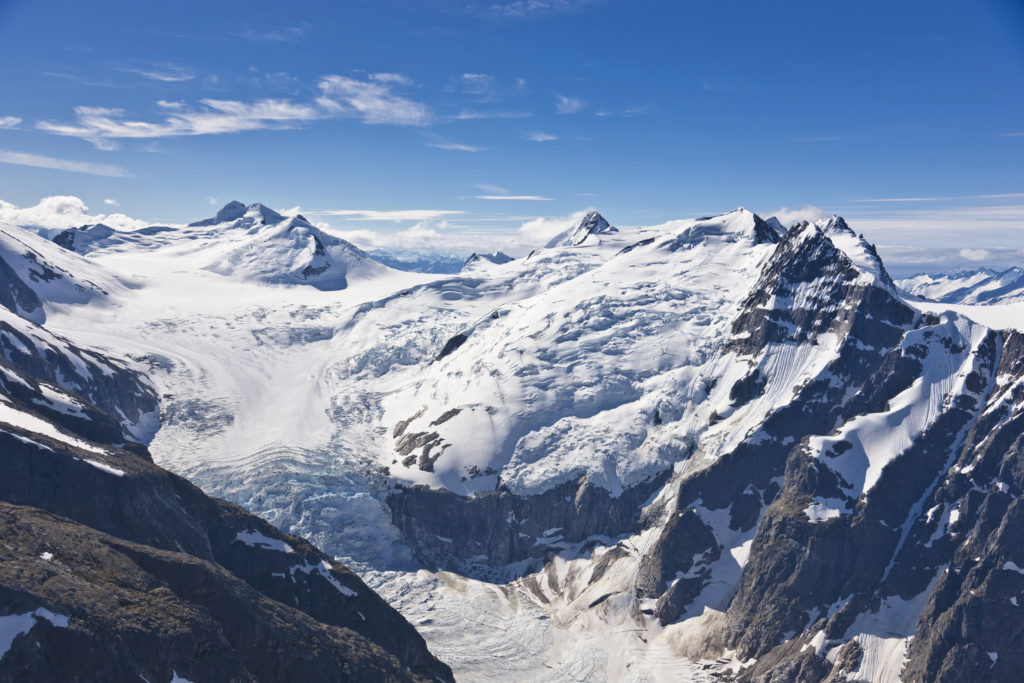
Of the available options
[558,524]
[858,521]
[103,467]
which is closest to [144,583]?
[103,467]

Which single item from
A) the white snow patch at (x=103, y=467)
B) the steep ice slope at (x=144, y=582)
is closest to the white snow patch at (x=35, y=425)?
the steep ice slope at (x=144, y=582)

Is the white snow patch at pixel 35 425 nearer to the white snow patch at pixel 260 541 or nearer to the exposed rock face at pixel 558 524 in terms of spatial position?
the white snow patch at pixel 260 541

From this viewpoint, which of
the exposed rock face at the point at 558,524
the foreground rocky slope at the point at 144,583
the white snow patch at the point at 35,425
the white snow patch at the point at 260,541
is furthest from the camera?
the exposed rock face at the point at 558,524

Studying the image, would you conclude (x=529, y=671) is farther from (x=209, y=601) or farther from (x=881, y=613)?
(x=209, y=601)

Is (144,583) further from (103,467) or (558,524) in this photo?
(558,524)

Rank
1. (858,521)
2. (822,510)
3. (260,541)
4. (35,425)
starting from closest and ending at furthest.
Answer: (35,425) → (260,541) → (858,521) → (822,510)

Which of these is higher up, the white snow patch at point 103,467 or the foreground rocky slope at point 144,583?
the white snow patch at point 103,467

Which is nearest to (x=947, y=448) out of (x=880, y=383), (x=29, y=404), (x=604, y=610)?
(x=880, y=383)

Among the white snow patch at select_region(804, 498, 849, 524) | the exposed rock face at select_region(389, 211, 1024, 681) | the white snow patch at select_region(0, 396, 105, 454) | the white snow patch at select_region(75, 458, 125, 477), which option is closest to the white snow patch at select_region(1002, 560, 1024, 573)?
the exposed rock face at select_region(389, 211, 1024, 681)

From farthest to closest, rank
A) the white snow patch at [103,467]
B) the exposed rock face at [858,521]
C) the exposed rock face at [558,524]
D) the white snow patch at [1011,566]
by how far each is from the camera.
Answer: the exposed rock face at [558,524]
the exposed rock face at [858,521]
the white snow patch at [1011,566]
the white snow patch at [103,467]

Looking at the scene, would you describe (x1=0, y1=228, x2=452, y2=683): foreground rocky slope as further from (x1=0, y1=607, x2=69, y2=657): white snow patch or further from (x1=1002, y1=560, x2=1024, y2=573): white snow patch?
(x1=1002, y1=560, x2=1024, y2=573): white snow patch
